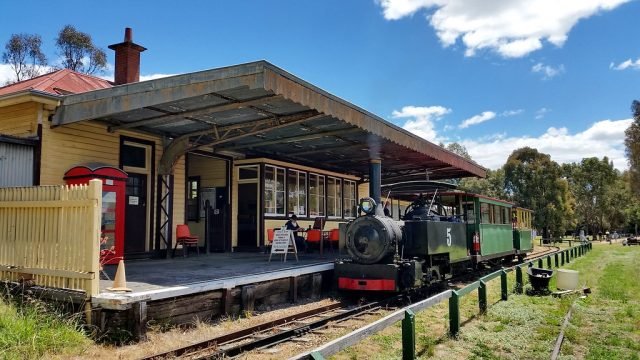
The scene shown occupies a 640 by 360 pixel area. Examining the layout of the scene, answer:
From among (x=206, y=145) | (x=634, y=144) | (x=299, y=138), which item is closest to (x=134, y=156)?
(x=206, y=145)

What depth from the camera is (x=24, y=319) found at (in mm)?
5906

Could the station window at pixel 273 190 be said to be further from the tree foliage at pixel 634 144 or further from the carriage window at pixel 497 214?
the tree foliage at pixel 634 144

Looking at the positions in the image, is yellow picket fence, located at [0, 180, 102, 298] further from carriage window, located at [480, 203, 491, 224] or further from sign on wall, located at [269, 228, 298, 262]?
carriage window, located at [480, 203, 491, 224]

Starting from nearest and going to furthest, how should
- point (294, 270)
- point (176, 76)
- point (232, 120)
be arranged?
point (176, 76)
point (294, 270)
point (232, 120)

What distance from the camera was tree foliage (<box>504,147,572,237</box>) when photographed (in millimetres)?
40375

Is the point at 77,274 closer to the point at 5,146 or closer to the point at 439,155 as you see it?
the point at 5,146

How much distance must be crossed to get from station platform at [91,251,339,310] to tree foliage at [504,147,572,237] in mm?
34234

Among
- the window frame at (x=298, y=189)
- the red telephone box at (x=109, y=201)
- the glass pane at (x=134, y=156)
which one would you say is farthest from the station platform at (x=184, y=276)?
the window frame at (x=298, y=189)

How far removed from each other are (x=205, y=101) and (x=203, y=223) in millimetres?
6717

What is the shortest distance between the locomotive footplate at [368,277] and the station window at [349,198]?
33.5ft

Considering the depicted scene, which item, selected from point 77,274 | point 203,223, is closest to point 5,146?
point 77,274

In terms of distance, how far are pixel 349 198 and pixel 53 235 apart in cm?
1437

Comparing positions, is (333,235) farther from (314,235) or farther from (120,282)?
(120,282)

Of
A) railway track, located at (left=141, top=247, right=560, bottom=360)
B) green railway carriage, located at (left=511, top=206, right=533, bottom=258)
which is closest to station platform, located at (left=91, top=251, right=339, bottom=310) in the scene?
railway track, located at (left=141, top=247, right=560, bottom=360)
